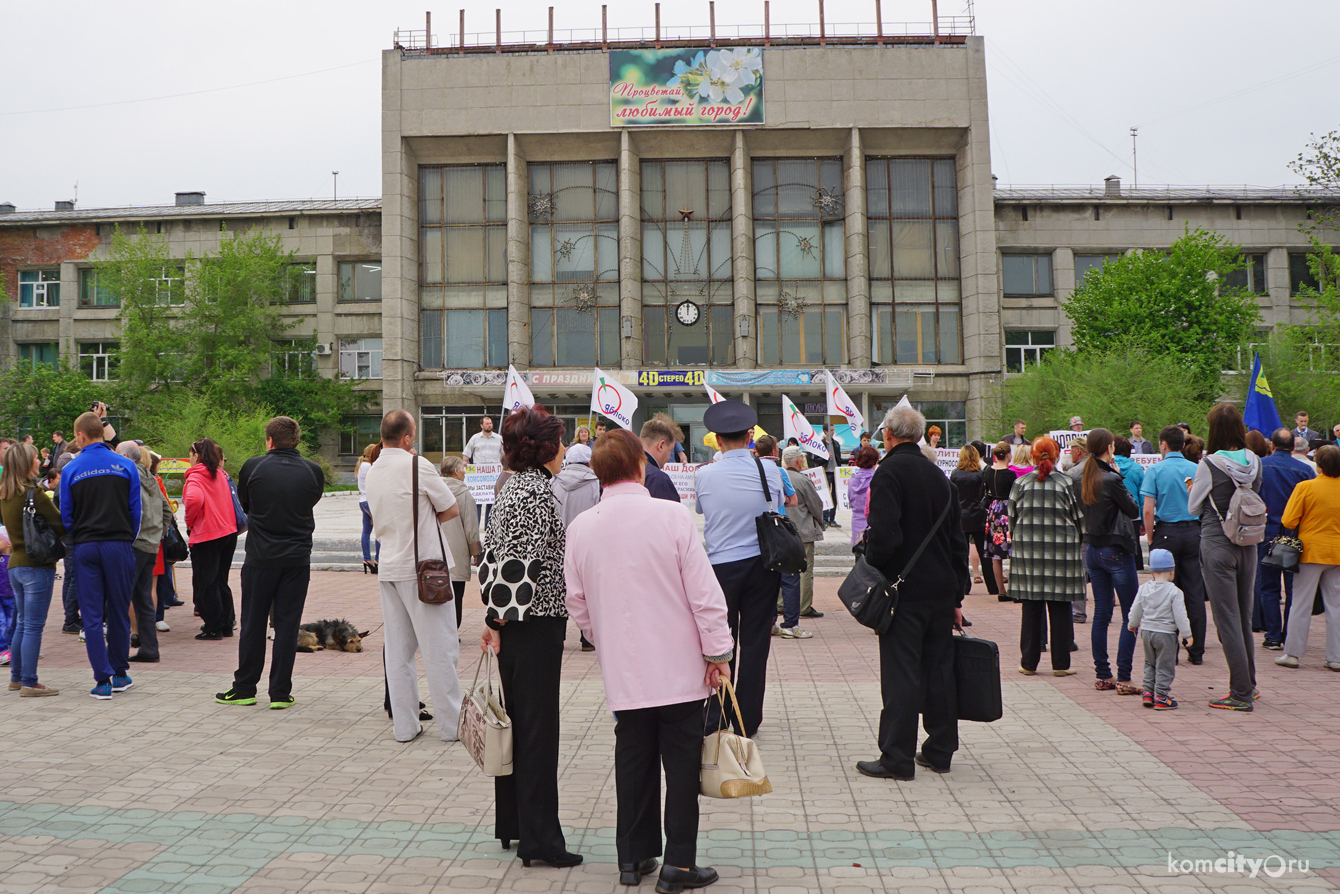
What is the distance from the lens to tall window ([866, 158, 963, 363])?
42.4m

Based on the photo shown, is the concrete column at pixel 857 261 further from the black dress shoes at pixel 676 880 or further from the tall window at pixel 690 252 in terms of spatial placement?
the black dress shoes at pixel 676 880

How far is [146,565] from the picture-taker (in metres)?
9.46

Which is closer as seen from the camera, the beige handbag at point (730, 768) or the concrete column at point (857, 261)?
the beige handbag at point (730, 768)

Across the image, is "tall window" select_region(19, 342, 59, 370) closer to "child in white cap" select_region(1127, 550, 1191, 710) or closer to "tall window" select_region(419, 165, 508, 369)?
"tall window" select_region(419, 165, 508, 369)

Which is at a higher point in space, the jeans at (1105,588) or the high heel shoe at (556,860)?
the jeans at (1105,588)

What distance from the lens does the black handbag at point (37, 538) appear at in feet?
25.8

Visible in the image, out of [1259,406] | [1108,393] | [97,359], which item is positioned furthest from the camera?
[97,359]

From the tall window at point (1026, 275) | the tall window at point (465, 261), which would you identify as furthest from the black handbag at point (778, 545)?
the tall window at point (1026, 275)

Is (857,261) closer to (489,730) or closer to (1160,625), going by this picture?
(1160,625)

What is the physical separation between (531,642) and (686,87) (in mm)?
39387

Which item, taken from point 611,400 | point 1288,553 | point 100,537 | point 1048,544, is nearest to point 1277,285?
point 611,400

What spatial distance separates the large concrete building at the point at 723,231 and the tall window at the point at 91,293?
1190 cm

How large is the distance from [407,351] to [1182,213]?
35419mm

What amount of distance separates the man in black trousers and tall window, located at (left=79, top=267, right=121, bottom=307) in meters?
47.1
